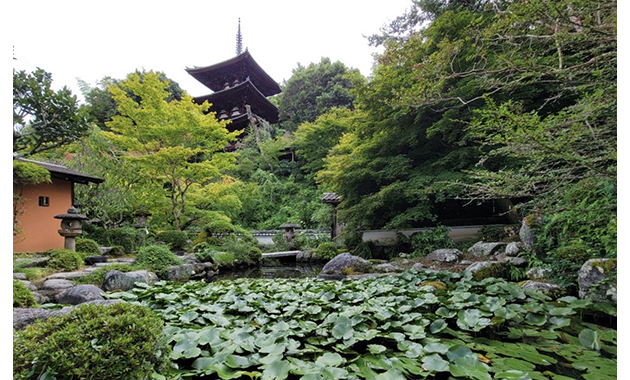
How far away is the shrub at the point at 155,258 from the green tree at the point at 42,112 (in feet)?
7.30

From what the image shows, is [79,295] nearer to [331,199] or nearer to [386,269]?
[386,269]

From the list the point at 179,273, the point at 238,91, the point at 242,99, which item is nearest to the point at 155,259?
the point at 179,273

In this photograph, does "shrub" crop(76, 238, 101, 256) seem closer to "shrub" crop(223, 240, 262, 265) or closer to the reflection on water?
the reflection on water

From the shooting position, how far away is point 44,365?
104 centimetres

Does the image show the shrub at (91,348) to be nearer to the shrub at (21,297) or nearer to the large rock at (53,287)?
the shrub at (21,297)

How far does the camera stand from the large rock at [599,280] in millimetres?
2373

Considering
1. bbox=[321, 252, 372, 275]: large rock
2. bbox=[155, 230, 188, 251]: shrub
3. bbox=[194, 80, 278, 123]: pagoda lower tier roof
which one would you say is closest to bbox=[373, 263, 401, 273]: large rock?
bbox=[321, 252, 372, 275]: large rock

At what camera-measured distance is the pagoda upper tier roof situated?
17438 millimetres

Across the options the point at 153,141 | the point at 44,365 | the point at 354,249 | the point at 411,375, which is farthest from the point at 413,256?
the point at 153,141

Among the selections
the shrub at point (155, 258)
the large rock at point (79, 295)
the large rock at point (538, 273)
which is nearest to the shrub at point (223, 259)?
the shrub at point (155, 258)

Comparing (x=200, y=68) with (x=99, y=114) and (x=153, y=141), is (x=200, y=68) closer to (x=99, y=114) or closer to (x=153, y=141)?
A: (x=99, y=114)

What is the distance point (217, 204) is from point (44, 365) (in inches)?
316

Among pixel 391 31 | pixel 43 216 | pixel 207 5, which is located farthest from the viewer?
pixel 391 31
